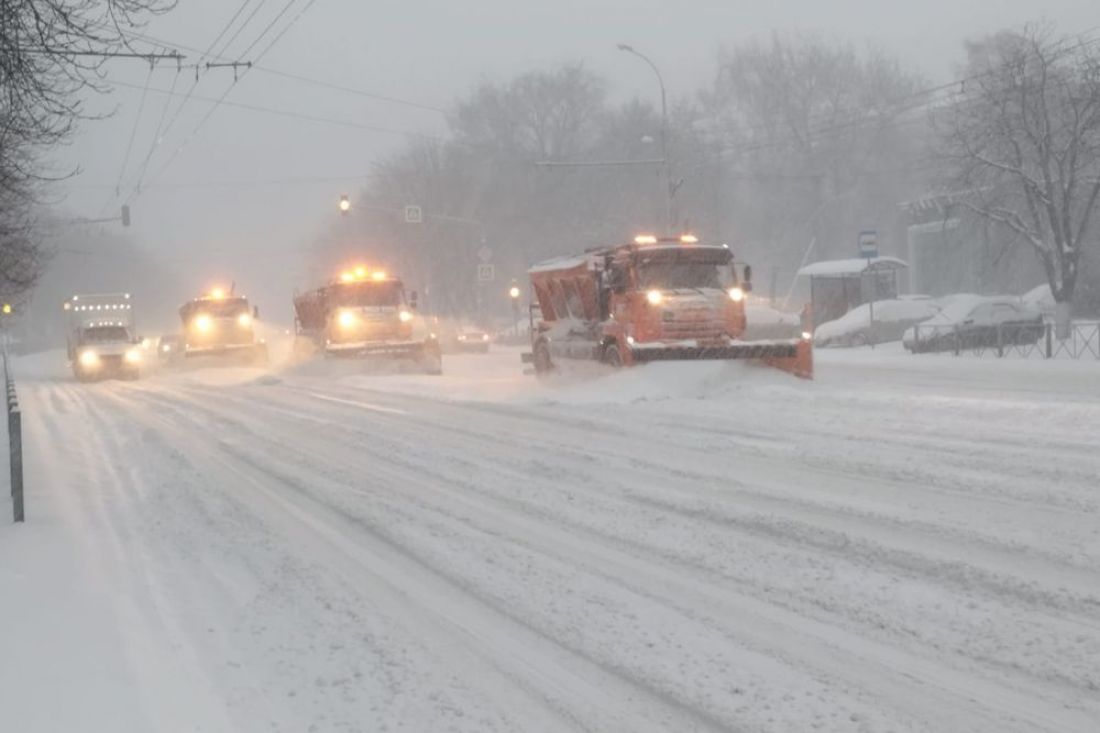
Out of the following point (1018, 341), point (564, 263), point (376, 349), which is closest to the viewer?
point (564, 263)

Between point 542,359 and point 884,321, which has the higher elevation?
point 884,321

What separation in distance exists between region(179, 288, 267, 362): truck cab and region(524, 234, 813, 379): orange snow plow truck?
79.5ft

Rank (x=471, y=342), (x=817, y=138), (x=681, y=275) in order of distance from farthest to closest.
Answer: (x=817, y=138) → (x=471, y=342) → (x=681, y=275)

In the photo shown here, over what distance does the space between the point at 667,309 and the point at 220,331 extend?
Answer: 27664 mm

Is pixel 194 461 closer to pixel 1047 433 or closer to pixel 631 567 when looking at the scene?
pixel 631 567

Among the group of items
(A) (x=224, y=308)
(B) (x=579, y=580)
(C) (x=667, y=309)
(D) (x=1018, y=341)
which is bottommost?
(B) (x=579, y=580)

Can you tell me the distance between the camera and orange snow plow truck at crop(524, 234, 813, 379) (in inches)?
836

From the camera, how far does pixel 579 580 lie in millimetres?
7676

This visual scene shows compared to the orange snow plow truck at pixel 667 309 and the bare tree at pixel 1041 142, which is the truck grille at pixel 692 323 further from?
the bare tree at pixel 1041 142

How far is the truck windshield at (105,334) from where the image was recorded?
1722 inches

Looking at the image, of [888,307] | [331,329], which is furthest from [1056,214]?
[331,329]

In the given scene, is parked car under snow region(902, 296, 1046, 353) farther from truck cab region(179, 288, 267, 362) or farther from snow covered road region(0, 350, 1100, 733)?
truck cab region(179, 288, 267, 362)

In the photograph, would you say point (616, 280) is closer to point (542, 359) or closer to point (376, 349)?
point (542, 359)

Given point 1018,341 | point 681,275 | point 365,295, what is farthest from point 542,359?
point 1018,341
